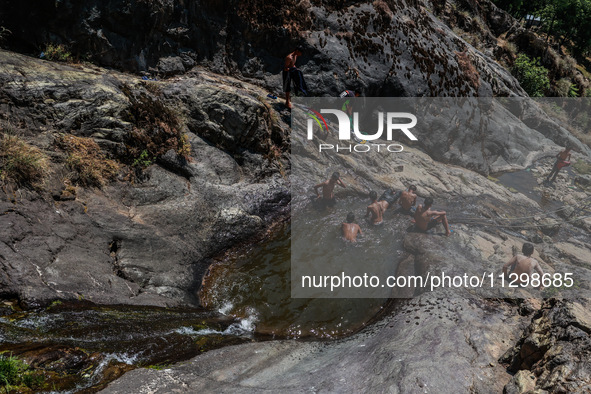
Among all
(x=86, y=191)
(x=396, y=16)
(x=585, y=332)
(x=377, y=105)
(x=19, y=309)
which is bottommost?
(x=19, y=309)

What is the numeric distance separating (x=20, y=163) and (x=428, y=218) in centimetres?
944

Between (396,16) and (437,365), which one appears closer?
(437,365)

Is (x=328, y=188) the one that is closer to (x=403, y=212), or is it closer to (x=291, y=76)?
(x=403, y=212)

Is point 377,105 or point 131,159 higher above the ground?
point 377,105

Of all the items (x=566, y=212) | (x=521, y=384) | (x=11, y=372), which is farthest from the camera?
(x=566, y=212)

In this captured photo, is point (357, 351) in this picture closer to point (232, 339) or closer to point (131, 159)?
point (232, 339)

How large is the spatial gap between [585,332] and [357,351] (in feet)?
9.30

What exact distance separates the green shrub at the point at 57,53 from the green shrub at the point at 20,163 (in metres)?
3.42

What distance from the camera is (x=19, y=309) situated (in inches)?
176

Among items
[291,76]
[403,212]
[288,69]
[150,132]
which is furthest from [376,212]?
[150,132]

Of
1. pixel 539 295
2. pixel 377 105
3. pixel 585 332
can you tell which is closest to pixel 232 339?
pixel 585 332

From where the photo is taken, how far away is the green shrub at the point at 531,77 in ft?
69.4

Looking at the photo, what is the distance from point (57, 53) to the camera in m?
8.75

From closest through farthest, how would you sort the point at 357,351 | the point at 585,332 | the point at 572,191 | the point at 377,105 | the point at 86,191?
the point at 585,332, the point at 357,351, the point at 86,191, the point at 377,105, the point at 572,191
